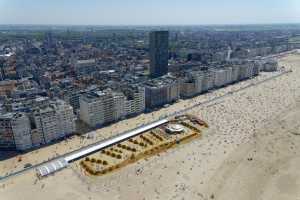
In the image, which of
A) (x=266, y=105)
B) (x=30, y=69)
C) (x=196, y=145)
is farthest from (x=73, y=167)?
(x=30, y=69)

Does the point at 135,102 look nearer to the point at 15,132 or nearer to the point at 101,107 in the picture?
the point at 101,107

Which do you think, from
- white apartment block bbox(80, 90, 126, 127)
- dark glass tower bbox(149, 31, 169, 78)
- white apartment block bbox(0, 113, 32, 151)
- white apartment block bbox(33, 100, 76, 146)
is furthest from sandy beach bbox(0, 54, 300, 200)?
dark glass tower bbox(149, 31, 169, 78)

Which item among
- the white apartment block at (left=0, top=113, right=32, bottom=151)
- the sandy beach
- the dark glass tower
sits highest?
the dark glass tower

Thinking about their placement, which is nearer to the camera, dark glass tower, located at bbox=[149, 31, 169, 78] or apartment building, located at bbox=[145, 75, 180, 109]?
apartment building, located at bbox=[145, 75, 180, 109]

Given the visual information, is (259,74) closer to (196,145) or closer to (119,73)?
(119,73)

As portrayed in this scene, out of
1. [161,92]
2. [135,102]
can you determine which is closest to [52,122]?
[135,102]

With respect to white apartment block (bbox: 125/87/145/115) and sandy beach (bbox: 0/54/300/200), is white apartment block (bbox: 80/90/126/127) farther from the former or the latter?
sandy beach (bbox: 0/54/300/200)

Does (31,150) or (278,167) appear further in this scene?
(31,150)
